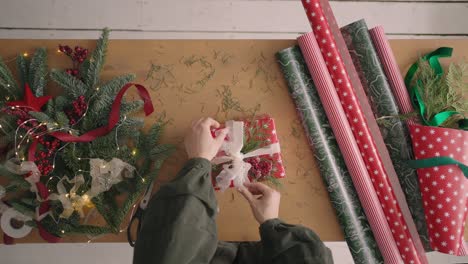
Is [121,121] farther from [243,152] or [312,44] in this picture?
[312,44]

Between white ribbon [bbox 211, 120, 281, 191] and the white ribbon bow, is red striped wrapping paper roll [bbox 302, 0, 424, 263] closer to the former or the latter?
white ribbon [bbox 211, 120, 281, 191]

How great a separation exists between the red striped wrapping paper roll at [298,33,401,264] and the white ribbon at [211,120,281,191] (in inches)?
6.9

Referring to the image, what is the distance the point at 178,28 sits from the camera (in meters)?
1.48

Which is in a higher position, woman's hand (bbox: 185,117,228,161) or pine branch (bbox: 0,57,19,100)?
pine branch (bbox: 0,57,19,100)

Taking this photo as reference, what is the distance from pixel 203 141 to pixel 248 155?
15 cm

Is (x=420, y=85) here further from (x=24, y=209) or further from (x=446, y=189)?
(x=24, y=209)

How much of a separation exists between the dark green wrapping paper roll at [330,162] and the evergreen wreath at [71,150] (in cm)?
38

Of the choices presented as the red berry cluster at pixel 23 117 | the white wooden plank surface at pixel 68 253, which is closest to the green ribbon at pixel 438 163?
the red berry cluster at pixel 23 117

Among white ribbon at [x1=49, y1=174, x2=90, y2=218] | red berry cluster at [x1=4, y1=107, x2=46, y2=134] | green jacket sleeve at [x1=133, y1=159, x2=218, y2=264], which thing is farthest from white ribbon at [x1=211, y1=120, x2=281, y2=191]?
red berry cluster at [x1=4, y1=107, x2=46, y2=134]

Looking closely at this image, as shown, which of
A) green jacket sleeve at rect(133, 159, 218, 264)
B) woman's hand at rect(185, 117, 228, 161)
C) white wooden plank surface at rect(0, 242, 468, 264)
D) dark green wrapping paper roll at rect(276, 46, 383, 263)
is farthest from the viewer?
white wooden plank surface at rect(0, 242, 468, 264)

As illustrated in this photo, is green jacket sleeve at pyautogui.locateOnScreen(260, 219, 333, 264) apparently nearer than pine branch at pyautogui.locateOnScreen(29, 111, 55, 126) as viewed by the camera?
Yes

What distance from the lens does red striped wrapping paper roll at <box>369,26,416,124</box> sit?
3.18 feet

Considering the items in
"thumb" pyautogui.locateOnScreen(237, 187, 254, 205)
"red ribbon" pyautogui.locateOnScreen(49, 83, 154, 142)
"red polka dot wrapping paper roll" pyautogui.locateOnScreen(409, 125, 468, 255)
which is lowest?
"red polka dot wrapping paper roll" pyautogui.locateOnScreen(409, 125, 468, 255)

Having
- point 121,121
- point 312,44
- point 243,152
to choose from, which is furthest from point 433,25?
point 121,121
